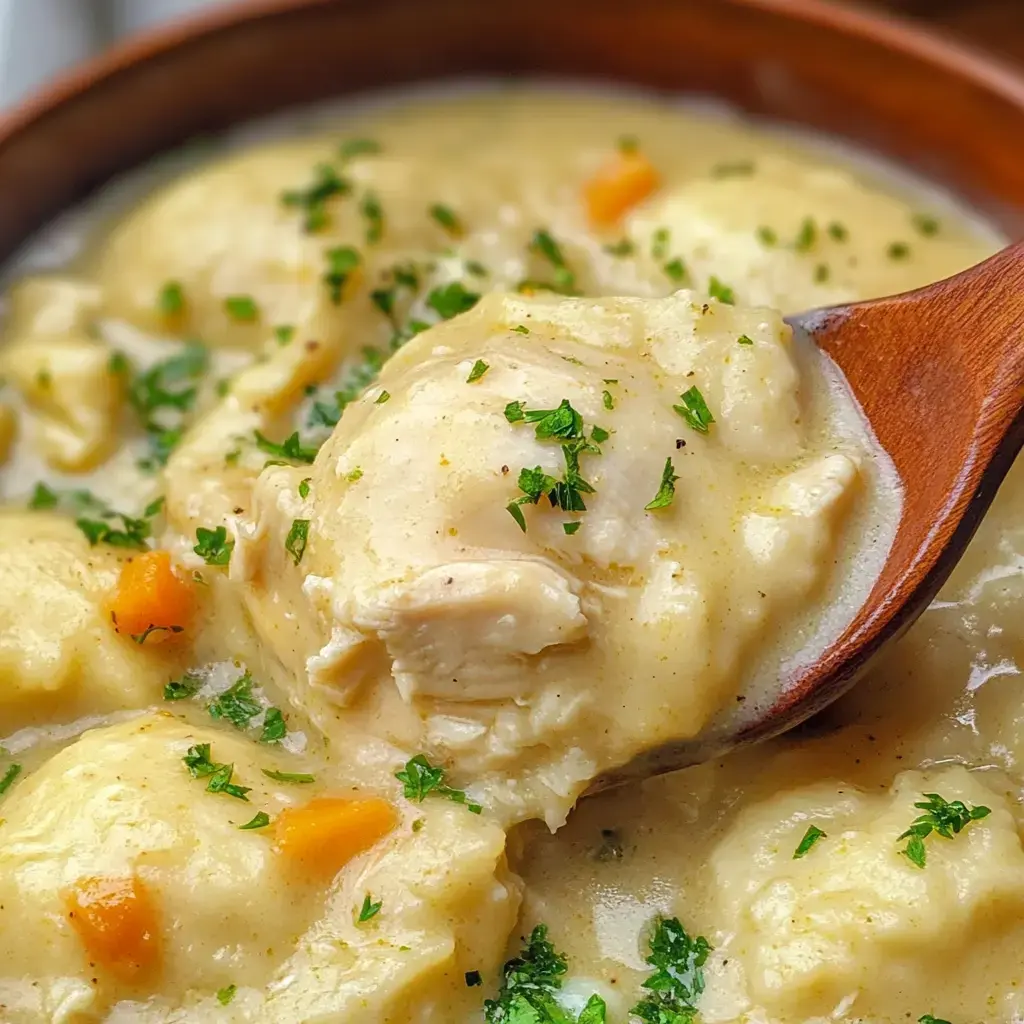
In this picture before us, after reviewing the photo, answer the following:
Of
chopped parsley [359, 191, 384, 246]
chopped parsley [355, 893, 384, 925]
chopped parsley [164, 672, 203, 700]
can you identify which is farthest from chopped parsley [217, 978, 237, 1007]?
chopped parsley [359, 191, 384, 246]

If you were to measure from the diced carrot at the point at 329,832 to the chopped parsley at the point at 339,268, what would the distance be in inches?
52.8

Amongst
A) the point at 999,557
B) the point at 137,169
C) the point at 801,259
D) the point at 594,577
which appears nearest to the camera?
the point at 594,577

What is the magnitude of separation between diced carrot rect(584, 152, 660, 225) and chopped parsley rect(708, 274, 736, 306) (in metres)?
0.51

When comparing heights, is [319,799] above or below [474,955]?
above

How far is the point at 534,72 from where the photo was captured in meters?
3.89

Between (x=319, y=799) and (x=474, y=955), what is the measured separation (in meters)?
0.37

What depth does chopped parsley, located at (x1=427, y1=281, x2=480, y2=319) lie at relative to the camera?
308cm

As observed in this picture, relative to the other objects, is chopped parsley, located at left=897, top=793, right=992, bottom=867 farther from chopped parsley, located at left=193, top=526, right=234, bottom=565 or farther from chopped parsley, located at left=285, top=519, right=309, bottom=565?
chopped parsley, located at left=193, top=526, right=234, bottom=565

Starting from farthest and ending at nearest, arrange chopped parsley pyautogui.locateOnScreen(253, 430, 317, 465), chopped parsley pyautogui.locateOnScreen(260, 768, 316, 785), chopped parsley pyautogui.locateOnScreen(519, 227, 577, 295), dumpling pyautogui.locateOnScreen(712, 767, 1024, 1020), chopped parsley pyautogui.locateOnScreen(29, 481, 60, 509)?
chopped parsley pyautogui.locateOnScreen(519, 227, 577, 295)
chopped parsley pyautogui.locateOnScreen(29, 481, 60, 509)
chopped parsley pyautogui.locateOnScreen(253, 430, 317, 465)
chopped parsley pyautogui.locateOnScreen(260, 768, 316, 785)
dumpling pyautogui.locateOnScreen(712, 767, 1024, 1020)

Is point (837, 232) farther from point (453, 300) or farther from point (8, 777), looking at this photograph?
point (8, 777)

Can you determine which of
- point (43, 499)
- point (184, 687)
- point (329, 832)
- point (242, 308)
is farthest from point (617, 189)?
point (329, 832)

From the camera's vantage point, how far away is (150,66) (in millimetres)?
3535

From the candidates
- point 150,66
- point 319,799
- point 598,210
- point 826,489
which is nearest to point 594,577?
point 826,489

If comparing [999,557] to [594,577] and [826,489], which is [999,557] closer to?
[826,489]
